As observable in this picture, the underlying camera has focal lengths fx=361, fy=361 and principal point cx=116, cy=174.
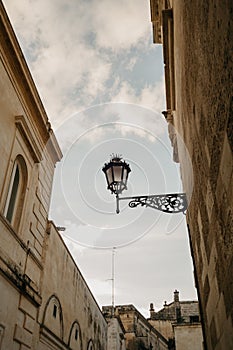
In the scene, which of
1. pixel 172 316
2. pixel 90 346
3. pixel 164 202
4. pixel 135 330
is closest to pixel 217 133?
pixel 164 202

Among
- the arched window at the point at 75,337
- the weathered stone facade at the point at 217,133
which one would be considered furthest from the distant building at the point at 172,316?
the weathered stone facade at the point at 217,133

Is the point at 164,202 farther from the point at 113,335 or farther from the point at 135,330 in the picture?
the point at 135,330

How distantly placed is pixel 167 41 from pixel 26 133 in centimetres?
400

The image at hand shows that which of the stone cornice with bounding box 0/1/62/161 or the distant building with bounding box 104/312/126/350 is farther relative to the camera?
the distant building with bounding box 104/312/126/350

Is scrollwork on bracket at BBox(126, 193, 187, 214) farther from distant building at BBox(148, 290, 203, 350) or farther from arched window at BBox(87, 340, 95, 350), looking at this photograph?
distant building at BBox(148, 290, 203, 350)

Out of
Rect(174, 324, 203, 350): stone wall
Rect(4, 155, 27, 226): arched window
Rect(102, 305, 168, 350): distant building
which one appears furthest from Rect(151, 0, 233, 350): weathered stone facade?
Rect(102, 305, 168, 350): distant building

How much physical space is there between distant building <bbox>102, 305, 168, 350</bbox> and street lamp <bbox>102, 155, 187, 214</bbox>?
90.7 feet

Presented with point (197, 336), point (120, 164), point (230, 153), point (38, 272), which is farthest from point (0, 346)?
point (197, 336)

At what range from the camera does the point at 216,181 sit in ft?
9.30

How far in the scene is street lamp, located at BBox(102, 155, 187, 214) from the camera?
19.1 feet

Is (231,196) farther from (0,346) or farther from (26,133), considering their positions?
(26,133)

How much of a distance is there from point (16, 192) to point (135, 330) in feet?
93.8

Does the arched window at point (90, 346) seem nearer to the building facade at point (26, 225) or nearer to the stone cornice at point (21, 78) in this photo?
the building facade at point (26, 225)

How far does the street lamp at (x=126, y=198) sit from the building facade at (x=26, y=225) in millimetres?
2388
